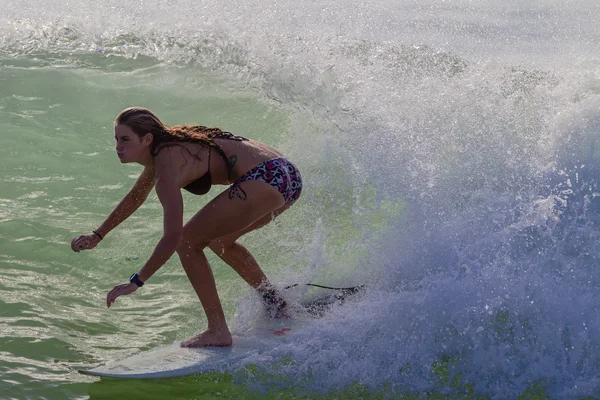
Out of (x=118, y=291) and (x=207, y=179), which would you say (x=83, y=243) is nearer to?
(x=118, y=291)

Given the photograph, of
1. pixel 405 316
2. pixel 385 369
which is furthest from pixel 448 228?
pixel 385 369

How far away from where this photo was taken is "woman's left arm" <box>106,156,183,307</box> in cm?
411

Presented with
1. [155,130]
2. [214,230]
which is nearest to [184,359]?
[214,230]

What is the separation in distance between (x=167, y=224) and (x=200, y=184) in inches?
15.0

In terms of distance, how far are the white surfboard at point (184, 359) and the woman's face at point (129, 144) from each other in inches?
41.9

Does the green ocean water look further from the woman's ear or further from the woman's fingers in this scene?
the woman's ear

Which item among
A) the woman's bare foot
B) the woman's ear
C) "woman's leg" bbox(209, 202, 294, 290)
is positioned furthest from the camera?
"woman's leg" bbox(209, 202, 294, 290)

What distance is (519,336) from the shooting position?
4336mm

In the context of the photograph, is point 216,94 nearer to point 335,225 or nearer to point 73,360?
point 335,225

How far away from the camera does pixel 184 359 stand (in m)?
4.28

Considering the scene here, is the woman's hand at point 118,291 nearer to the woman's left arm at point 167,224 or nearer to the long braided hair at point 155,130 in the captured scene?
the woman's left arm at point 167,224

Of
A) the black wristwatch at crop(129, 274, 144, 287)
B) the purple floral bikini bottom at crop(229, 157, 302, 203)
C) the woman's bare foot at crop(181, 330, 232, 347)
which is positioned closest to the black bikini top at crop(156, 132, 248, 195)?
the purple floral bikini bottom at crop(229, 157, 302, 203)

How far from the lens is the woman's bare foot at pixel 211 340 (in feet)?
14.7

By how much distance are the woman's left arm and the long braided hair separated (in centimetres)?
19
